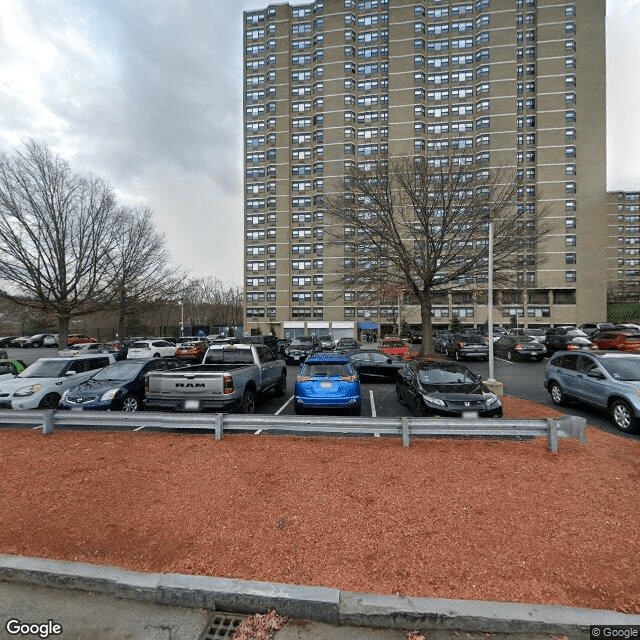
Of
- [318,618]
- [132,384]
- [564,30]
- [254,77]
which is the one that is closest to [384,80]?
[254,77]

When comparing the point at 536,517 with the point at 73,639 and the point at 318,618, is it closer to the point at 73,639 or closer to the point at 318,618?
the point at 318,618

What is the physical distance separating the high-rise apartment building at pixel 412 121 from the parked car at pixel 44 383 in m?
41.2

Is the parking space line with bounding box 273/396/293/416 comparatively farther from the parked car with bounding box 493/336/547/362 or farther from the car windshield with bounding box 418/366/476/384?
the parked car with bounding box 493/336/547/362

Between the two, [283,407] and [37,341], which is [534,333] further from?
[37,341]

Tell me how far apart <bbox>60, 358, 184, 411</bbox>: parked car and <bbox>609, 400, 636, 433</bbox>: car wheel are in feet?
34.1

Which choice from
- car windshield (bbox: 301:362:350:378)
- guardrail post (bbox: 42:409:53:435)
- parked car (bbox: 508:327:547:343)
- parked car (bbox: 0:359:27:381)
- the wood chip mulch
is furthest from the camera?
parked car (bbox: 508:327:547:343)

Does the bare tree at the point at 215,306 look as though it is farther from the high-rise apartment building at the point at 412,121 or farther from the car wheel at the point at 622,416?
the car wheel at the point at 622,416

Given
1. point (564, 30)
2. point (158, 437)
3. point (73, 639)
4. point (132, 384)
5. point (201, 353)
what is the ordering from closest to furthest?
point (73, 639), point (158, 437), point (132, 384), point (201, 353), point (564, 30)

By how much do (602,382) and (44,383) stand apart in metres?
14.1

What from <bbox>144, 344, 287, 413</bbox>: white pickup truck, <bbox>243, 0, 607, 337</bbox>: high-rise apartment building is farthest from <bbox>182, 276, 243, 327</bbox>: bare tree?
<bbox>144, 344, 287, 413</bbox>: white pickup truck

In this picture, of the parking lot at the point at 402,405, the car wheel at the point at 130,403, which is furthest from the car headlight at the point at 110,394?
the parking lot at the point at 402,405

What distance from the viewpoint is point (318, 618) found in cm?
253

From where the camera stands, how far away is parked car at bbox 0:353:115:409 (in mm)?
8776

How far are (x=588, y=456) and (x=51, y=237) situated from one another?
2662 centimetres
